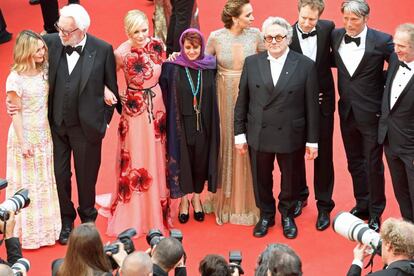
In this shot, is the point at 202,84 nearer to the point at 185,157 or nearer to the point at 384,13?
the point at 185,157

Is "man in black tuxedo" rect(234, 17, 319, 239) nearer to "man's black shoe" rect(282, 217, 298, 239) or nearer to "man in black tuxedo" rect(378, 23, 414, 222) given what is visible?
"man's black shoe" rect(282, 217, 298, 239)

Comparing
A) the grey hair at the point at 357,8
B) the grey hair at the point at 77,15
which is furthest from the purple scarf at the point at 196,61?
the grey hair at the point at 357,8

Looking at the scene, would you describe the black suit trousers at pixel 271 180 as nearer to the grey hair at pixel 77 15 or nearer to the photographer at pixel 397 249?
the grey hair at pixel 77 15

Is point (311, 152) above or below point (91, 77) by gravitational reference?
below

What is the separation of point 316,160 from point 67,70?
207 centimetres

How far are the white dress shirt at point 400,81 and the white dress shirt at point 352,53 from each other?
0.34 m

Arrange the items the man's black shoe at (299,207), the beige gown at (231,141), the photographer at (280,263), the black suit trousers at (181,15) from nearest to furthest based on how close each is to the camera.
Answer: the photographer at (280,263) < the beige gown at (231,141) < the man's black shoe at (299,207) < the black suit trousers at (181,15)

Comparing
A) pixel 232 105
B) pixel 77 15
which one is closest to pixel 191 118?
pixel 232 105

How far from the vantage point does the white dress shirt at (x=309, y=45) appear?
671cm

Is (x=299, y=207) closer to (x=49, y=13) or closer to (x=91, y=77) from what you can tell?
(x=91, y=77)

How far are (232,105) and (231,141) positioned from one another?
0.30 metres

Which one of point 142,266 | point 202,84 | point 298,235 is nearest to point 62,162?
point 202,84

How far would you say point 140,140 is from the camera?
688 cm

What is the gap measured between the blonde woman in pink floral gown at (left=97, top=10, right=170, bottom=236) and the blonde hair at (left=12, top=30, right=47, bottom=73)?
645 millimetres
